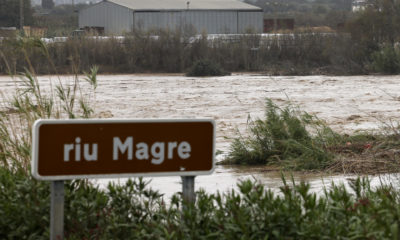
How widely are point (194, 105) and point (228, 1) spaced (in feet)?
131

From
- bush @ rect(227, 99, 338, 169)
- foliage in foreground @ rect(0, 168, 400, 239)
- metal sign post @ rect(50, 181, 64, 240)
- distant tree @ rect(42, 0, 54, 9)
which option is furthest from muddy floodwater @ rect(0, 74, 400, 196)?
distant tree @ rect(42, 0, 54, 9)

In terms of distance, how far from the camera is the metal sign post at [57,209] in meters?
3.86

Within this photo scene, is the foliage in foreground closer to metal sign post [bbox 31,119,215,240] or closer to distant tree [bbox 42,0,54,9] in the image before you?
metal sign post [bbox 31,119,215,240]

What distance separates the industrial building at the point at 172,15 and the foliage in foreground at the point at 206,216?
44107 millimetres

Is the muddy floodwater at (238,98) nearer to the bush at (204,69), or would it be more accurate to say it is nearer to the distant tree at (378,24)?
the bush at (204,69)

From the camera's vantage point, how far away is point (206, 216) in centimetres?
416

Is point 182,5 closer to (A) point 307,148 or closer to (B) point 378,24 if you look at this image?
(B) point 378,24

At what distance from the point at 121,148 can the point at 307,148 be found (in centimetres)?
583

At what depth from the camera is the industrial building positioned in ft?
161

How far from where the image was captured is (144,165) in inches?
152

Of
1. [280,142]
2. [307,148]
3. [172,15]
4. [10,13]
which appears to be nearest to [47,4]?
[10,13]

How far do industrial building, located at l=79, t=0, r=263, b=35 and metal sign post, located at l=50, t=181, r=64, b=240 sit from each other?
44.9m

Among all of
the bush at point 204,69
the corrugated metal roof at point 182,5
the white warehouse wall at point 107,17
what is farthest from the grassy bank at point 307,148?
the corrugated metal roof at point 182,5

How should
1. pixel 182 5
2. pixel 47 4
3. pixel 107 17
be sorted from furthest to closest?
pixel 47 4
pixel 182 5
pixel 107 17
